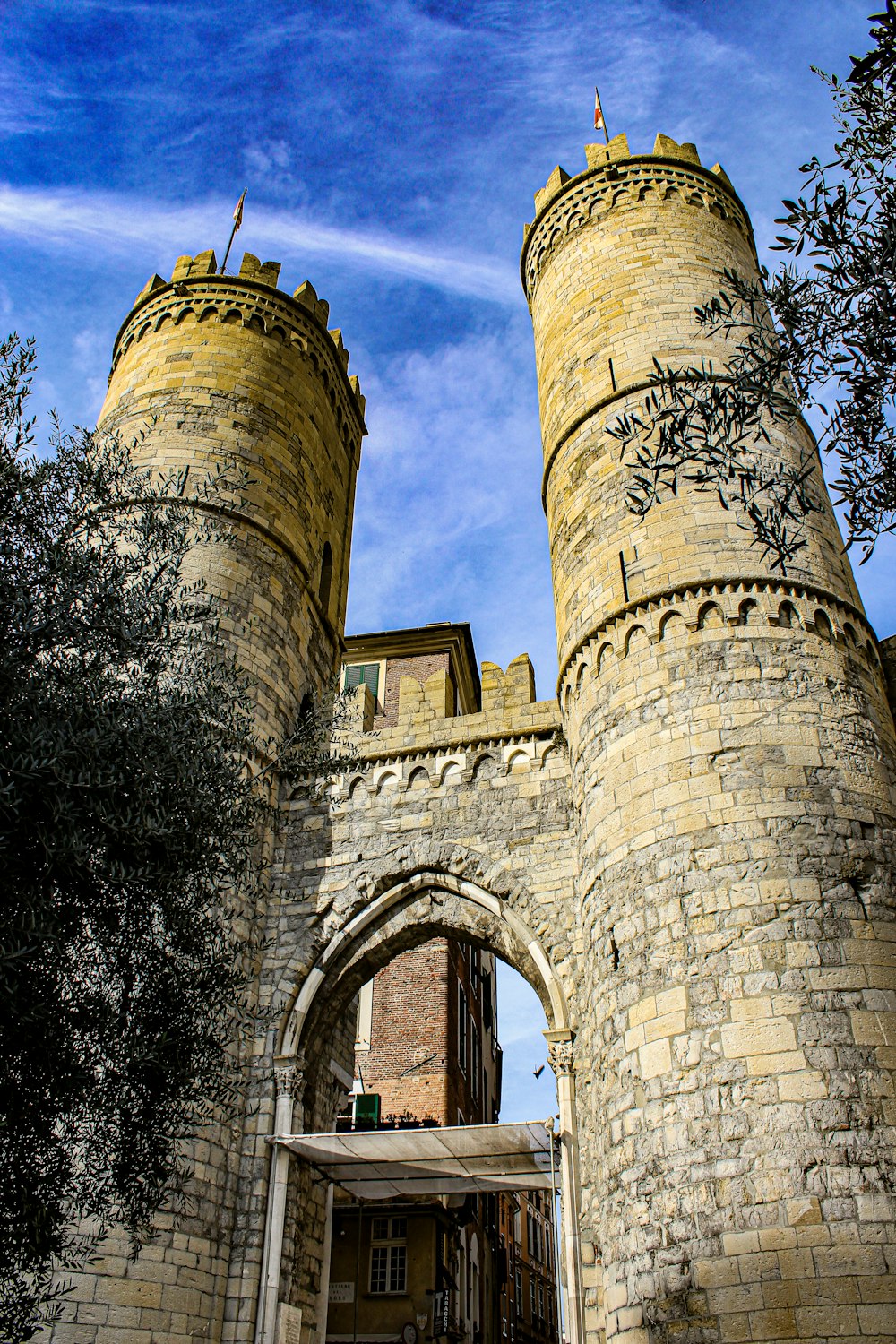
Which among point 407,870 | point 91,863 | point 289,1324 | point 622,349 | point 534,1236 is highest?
point 622,349

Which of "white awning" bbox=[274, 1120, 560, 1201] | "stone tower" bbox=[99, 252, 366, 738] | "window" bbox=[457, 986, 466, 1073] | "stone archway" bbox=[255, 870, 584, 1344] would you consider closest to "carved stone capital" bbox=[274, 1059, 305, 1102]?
"stone archway" bbox=[255, 870, 584, 1344]

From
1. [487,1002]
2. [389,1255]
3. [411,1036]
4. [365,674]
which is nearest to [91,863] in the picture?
[389,1255]

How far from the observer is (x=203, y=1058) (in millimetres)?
6695

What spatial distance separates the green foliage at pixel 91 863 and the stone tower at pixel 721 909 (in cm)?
289

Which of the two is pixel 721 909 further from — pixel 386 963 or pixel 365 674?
pixel 365 674

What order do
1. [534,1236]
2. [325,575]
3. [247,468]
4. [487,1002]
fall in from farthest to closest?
1. [534,1236]
2. [487,1002]
3. [325,575]
4. [247,468]

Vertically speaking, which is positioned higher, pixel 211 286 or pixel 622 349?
pixel 211 286

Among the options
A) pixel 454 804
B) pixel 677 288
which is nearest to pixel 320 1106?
pixel 454 804

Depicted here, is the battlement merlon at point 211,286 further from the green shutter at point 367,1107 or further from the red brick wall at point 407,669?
the green shutter at point 367,1107

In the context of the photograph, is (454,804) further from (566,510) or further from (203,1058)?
(203,1058)

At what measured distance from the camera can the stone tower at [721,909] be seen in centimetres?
595

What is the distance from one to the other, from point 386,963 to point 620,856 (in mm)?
2948

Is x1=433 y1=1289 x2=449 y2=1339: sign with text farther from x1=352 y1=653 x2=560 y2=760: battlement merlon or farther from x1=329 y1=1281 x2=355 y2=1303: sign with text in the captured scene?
x1=352 y1=653 x2=560 y2=760: battlement merlon

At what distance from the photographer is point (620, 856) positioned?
801cm
